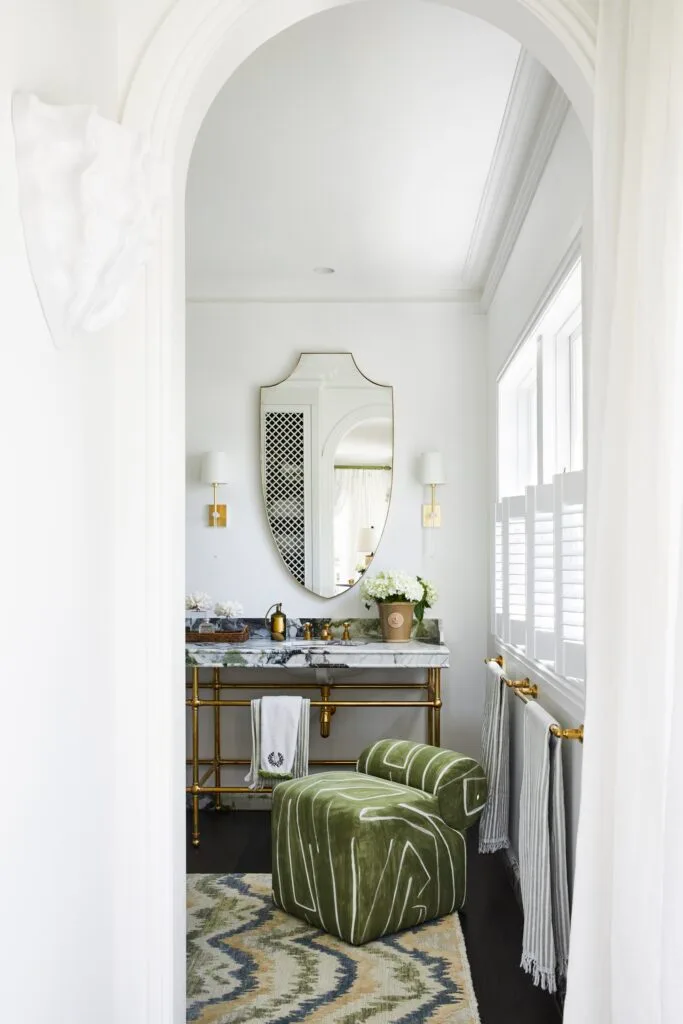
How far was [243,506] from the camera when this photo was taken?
4914 millimetres

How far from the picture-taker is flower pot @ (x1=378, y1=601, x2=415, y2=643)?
15.1ft

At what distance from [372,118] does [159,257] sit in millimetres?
1743

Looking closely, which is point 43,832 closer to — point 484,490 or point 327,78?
point 327,78

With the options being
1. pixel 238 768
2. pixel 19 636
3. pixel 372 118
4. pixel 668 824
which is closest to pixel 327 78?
pixel 372 118

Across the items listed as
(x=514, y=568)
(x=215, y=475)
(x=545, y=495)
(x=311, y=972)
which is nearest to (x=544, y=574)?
(x=545, y=495)

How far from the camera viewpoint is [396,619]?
4617 mm

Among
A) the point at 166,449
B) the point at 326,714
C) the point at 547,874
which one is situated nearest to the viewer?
the point at 166,449

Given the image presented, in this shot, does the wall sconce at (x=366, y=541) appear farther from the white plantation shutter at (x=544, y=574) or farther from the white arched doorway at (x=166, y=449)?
the white arched doorway at (x=166, y=449)

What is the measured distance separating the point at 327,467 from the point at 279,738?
143 cm

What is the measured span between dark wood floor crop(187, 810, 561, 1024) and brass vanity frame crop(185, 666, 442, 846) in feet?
0.46

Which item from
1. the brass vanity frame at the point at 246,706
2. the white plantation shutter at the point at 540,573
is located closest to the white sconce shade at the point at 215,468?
the brass vanity frame at the point at 246,706

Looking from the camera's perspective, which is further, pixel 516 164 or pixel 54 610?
pixel 516 164

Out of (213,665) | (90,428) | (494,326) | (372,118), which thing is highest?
(372,118)

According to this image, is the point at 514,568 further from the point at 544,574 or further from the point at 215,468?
the point at 215,468
